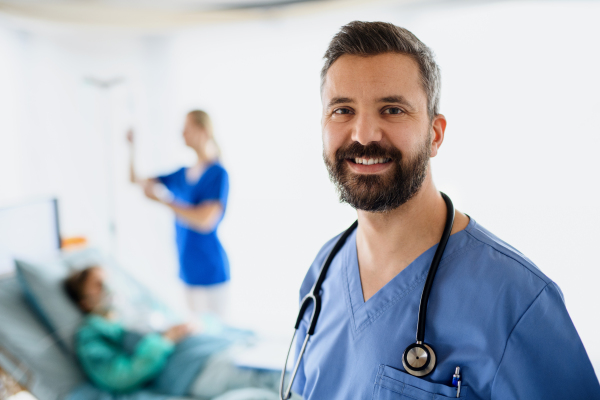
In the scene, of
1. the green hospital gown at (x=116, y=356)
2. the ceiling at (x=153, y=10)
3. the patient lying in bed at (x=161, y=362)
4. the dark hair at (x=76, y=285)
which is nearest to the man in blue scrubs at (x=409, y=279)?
the patient lying in bed at (x=161, y=362)

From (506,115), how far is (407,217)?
1.94 m

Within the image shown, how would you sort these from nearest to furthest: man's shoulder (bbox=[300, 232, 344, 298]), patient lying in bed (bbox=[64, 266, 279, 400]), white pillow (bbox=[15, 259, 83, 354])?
man's shoulder (bbox=[300, 232, 344, 298])
patient lying in bed (bbox=[64, 266, 279, 400])
white pillow (bbox=[15, 259, 83, 354])

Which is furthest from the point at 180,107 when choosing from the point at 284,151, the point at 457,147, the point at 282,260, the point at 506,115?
the point at 506,115

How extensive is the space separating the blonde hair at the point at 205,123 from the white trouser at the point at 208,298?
647 mm

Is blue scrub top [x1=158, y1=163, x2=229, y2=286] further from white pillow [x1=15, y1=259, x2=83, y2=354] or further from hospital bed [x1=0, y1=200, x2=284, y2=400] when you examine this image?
white pillow [x1=15, y1=259, x2=83, y2=354]

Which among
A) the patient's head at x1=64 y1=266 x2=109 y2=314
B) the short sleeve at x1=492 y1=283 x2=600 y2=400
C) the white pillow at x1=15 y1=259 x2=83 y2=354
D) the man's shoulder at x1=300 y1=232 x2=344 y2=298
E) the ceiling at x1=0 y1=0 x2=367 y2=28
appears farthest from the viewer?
the ceiling at x1=0 y1=0 x2=367 y2=28

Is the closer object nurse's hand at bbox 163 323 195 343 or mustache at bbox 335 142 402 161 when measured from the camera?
mustache at bbox 335 142 402 161

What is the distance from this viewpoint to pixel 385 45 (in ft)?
2.48

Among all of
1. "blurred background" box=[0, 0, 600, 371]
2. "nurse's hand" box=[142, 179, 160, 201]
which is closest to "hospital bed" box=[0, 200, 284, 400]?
"nurse's hand" box=[142, 179, 160, 201]

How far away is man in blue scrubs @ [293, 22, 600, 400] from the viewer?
2.15 feet

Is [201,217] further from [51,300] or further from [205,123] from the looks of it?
[51,300]

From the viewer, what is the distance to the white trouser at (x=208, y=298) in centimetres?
226

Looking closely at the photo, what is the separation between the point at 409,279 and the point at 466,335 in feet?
0.48

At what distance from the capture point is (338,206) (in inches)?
120
